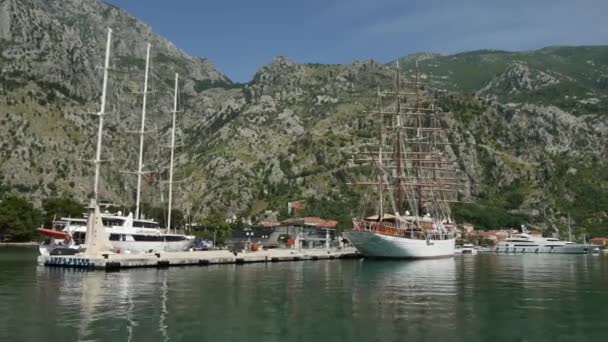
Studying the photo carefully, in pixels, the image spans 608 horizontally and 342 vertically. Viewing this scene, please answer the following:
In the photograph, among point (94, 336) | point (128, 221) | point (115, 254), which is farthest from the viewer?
point (128, 221)

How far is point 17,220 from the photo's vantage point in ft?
522

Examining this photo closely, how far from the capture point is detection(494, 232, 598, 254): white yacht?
185m

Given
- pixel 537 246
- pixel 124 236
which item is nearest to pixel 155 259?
pixel 124 236

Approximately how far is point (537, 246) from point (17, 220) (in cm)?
15345

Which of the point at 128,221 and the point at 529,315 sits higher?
the point at 128,221

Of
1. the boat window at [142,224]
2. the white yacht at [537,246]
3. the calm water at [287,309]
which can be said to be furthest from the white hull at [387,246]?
the white yacht at [537,246]

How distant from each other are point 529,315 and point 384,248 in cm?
7664

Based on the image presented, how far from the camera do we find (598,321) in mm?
36875

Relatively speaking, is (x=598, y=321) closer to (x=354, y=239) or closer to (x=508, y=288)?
(x=508, y=288)

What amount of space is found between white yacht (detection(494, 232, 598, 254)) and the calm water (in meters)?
130

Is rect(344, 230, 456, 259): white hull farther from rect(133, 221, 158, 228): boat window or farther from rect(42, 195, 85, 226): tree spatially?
rect(42, 195, 85, 226): tree

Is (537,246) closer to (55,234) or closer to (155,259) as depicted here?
(155,259)

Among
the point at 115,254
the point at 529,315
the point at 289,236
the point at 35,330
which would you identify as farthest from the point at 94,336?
the point at 289,236

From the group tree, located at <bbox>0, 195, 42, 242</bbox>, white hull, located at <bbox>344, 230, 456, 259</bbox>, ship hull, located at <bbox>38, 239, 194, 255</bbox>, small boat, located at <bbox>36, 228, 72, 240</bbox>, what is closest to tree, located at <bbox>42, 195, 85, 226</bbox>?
tree, located at <bbox>0, 195, 42, 242</bbox>
